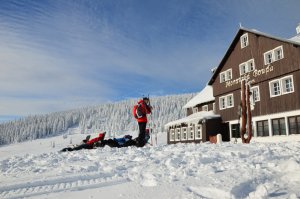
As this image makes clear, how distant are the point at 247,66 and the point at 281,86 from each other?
13.6 ft

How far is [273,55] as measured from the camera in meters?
21.6

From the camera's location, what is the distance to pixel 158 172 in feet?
15.8

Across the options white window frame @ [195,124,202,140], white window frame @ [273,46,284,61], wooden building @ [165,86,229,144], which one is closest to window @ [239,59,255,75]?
white window frame @ [273,46,284,61]

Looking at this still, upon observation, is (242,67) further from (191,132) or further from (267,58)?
(191,132)

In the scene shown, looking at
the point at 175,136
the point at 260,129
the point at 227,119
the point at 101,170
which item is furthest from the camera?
the point at 175,136

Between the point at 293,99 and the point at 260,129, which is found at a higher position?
the point at 293,99

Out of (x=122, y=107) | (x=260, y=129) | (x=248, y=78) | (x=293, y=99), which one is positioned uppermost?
(x=122, y=107)

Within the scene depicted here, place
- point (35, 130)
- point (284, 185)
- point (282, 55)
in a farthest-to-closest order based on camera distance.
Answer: point (35, 130) < point (282, 55) < point (284, 185)

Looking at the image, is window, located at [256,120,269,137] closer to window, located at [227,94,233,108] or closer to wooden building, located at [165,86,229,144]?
wooden building, located at [165,86,229,144]

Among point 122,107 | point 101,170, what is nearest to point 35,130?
point 122,107

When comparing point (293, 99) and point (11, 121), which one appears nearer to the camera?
point (293, 99)

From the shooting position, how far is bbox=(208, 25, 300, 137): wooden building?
65.5ft

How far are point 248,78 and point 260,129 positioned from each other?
14.6 feet

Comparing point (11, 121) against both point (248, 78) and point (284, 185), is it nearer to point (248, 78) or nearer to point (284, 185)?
point (248, 78)
